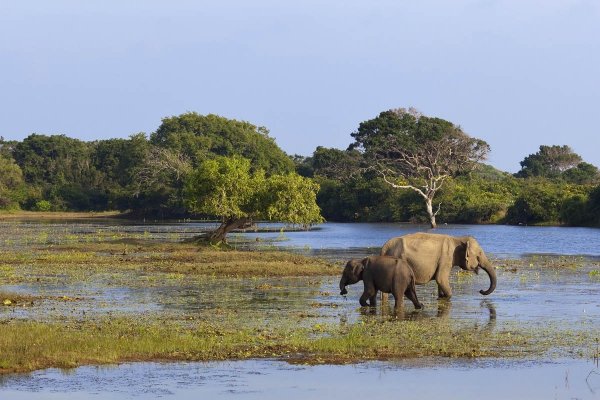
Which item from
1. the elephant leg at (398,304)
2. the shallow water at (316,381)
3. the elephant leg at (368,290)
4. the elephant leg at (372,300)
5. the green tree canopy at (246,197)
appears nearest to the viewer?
the shallow water at (316,381)

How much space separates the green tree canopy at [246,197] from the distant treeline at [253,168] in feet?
111

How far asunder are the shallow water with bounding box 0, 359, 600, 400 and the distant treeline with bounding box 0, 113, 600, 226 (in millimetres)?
68481

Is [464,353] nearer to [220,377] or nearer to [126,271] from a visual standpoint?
[220,377]

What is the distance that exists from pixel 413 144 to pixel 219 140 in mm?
26876

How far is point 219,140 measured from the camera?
412 ft

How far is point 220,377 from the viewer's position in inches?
650

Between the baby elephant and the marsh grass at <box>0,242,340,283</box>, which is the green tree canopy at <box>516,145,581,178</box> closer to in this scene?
the marsh grass at <box>0,242,340,283</box>

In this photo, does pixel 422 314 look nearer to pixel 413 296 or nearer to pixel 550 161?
pixel 413 296

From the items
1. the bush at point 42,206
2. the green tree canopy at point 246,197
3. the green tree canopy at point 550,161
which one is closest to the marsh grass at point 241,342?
the green tree canopy at point 246,197

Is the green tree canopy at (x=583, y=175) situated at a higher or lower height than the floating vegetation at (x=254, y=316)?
higher

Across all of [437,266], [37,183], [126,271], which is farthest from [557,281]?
[37,183]

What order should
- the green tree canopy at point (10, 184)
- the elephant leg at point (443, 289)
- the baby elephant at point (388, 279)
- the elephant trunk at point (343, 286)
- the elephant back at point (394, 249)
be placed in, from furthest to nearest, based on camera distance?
the green tree canopy at point (10, 184), the elephant leg at point (443, 289), the elephant back at point (394, 249), the elephant trunk at point (343, 286), the baby elephant at point (388, 279)

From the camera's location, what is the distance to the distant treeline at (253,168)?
9488 centimetres

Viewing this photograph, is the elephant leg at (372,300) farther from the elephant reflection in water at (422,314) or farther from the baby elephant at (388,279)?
the elephant reflection in water at (422,314)
